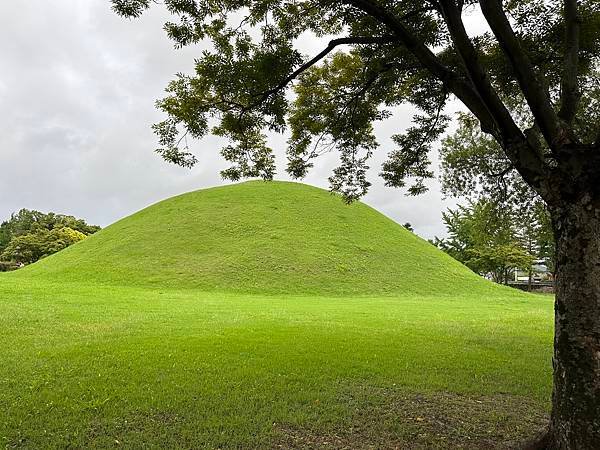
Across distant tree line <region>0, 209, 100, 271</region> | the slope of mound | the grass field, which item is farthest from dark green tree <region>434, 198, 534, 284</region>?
distant tree line <region>0, 209, 100, 271</region>

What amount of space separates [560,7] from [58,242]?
60372 mm

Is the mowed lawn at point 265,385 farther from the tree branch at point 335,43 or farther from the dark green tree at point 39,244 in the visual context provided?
the dark green tree at point 39,244

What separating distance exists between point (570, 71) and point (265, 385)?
5.85 metres

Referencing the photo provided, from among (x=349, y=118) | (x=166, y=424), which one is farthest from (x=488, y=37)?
(x=166, y=424)

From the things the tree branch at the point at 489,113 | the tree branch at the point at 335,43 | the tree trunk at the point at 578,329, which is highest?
the tree branch at the point at 335,43

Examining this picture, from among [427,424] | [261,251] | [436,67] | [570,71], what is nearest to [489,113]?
[436,67]

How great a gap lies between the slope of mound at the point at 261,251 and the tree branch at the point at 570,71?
24783 mm

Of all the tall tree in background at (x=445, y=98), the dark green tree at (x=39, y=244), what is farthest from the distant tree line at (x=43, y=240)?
the tall tree in background at (x=445, y=98)

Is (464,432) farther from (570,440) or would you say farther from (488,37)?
(488,37)

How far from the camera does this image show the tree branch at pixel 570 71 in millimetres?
5387

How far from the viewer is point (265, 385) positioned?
23.2ft

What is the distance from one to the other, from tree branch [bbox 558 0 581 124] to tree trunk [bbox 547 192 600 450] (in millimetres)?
1615

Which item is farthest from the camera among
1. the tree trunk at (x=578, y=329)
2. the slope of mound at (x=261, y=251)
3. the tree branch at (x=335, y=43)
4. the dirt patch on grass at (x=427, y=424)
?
the slope of mound at (x=261, y=251)

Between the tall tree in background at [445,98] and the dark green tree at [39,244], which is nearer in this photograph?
the tall tree in background at [445,98]
